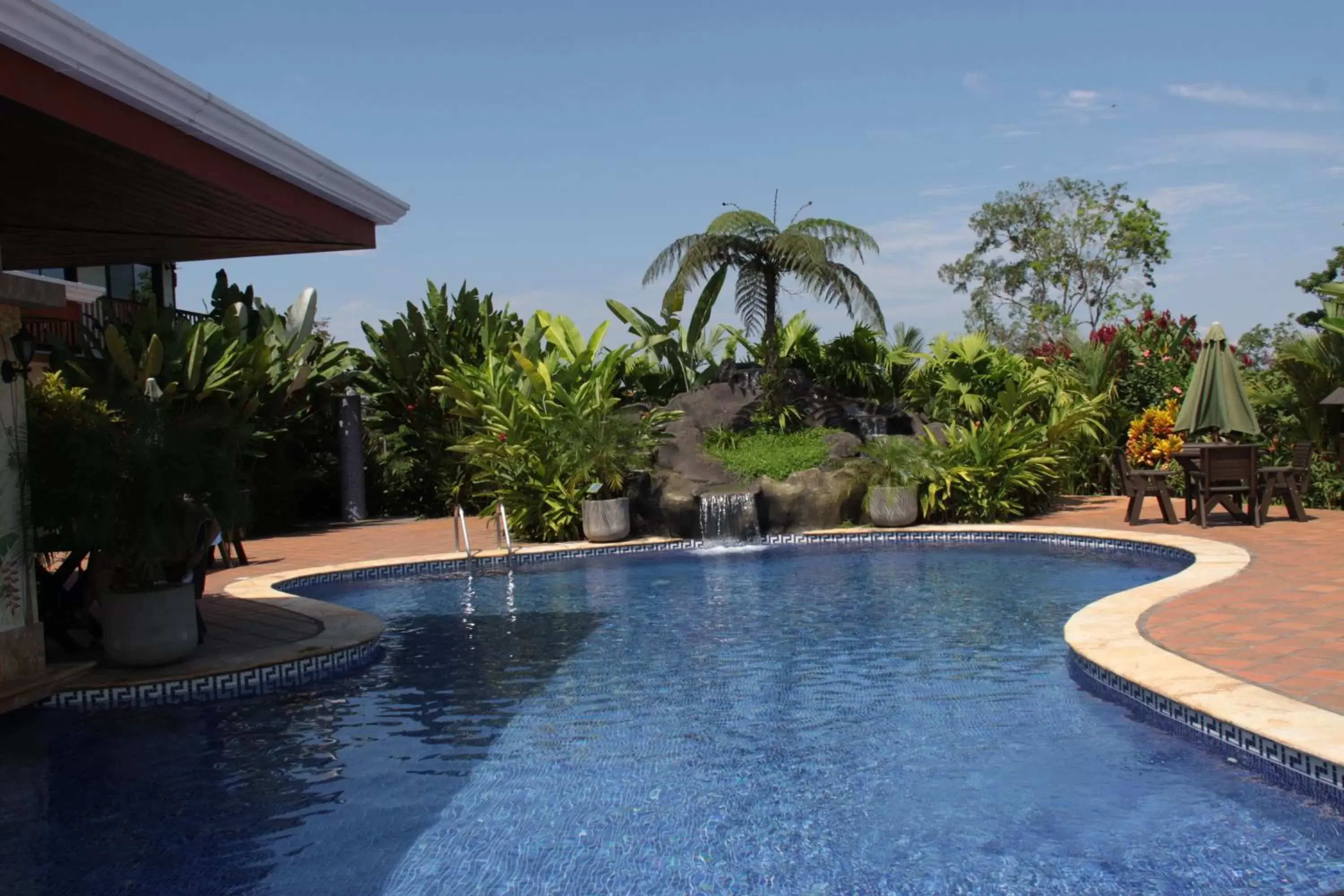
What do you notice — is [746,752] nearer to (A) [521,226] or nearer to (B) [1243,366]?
(B) [1243,366]

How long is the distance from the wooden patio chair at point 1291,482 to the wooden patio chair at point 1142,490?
3.23ft

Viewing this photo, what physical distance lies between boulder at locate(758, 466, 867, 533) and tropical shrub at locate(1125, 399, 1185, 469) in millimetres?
4619

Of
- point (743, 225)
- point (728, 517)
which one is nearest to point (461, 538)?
point (728, 517)

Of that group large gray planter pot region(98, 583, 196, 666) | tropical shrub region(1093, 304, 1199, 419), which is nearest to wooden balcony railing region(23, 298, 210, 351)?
large gray planter pot region(98, 583, 196, 666)

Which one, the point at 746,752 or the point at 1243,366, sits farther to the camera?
the point at 1243,366

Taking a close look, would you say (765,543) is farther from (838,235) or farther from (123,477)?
(123,477)

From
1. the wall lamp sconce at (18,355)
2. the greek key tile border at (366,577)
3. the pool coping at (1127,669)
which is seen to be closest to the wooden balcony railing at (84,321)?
the greek key tile border at (366,577)

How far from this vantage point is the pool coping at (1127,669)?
5059 millimetres

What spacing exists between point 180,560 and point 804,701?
13.4 feet

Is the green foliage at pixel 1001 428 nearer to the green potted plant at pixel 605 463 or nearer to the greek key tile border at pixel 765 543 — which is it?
the greek key tile border at pixel 765 543

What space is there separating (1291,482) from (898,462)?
4.44 m

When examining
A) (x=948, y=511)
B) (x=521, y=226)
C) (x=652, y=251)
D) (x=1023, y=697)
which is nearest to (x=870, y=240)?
(x=652, y=251)

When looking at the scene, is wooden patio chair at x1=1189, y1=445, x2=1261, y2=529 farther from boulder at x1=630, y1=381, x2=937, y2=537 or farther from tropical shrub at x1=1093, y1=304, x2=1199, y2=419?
tropical shrub at x1=1093, y1=304, x2=1199, y2=419

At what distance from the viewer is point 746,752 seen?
5852 mm
